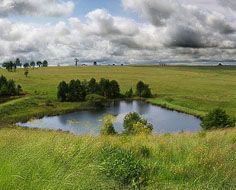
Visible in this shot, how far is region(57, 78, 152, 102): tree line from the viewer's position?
419 feet

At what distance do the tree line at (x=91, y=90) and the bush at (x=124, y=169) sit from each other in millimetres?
118393

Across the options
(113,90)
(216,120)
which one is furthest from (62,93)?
(216,120)

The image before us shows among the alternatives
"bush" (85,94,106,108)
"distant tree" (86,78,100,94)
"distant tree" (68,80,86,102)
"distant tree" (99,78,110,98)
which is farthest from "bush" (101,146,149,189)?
"distant tree" (99,78,110,98)

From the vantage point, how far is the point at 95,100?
4988 inches

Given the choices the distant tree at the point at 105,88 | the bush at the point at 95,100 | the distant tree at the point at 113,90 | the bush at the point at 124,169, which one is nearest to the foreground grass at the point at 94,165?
the bush at the point at 124,169

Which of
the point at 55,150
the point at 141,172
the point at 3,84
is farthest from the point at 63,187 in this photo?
the point at 3,84

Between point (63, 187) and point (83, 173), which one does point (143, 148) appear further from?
point (63, 187)

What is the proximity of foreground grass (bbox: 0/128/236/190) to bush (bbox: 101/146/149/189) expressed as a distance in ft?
0.59

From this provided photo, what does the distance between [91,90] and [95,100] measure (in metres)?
11.5

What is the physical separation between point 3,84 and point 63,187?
12938 cm

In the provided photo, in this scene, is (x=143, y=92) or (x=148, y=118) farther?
(x=143, y=92)

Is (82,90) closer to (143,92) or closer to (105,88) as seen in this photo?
(105,88)

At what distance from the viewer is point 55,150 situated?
7703 millimetres

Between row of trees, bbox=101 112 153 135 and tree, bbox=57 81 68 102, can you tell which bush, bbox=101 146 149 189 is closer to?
row of trees, bbox=101 112 153 135
